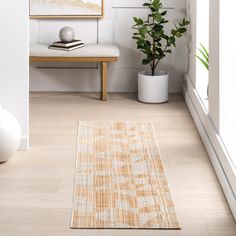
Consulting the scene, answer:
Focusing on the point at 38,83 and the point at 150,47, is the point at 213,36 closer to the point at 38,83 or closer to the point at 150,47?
the point at 150,47

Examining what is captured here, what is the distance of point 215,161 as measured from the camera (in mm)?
4207

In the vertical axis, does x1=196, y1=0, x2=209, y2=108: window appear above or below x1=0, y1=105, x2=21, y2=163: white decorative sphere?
above

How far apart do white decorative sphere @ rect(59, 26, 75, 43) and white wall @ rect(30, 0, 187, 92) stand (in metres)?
0.32

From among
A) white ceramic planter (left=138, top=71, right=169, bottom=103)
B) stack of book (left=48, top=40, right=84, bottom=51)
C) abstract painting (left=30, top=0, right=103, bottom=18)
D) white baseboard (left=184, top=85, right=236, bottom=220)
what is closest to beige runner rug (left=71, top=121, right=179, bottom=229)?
white baseboard (left=184, top=85, right=236, bottom=220)

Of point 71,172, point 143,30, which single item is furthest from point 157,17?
point 71,172

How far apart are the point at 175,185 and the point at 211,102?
81 centimetres

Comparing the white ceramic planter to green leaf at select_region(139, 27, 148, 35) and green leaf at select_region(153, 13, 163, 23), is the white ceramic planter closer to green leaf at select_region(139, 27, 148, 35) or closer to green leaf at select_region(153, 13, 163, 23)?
green leaf at select_region(139, 27, 148, 35)

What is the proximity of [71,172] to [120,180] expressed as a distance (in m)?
0.33

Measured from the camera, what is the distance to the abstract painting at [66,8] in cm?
620

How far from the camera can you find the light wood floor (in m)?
3.42

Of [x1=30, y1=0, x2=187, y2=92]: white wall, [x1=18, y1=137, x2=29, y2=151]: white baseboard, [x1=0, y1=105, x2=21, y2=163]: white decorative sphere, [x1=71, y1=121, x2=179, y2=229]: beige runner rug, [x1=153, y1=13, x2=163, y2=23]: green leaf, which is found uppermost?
[x1=153, y1=13, x2=163, y2=23]: green leaf

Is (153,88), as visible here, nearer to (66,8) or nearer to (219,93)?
(66,8)

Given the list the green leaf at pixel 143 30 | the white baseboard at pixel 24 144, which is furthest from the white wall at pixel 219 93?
the green leaf at pixel 143 30

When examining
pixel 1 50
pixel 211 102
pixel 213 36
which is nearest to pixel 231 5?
pixel 213 36
